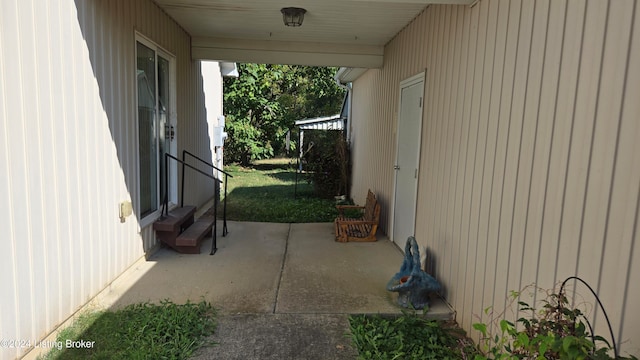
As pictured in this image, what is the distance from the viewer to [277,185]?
1069 cm

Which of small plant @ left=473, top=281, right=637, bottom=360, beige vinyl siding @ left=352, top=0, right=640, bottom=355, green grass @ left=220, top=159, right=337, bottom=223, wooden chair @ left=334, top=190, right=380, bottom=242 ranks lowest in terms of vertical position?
green grass @ left=220, top=159, right=337, bottom=223

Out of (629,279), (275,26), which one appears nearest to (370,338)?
(629,279)

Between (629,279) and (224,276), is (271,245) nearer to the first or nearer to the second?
(224,276)

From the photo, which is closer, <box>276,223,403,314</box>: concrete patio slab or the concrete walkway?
the concrete walkway

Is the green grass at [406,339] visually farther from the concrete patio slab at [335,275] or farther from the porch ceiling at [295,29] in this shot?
the porch ceiling at [295,29]

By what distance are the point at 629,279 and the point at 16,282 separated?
2867mm

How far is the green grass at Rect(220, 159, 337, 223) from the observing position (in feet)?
21.5

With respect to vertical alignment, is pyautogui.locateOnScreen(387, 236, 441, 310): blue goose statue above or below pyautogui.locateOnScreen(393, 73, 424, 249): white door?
below

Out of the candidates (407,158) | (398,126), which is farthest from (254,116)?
(407,158)

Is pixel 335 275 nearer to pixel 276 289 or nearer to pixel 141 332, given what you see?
pixel 276 289

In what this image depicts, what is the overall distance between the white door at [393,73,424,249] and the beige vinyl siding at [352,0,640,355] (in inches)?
12.5

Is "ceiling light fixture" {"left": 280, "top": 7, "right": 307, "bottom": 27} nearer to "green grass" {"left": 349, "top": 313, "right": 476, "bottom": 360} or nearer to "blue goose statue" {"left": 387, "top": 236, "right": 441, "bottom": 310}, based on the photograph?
"blue goose statue" {"left": 387, "top": 236, "right": 441, "bottom": 310}

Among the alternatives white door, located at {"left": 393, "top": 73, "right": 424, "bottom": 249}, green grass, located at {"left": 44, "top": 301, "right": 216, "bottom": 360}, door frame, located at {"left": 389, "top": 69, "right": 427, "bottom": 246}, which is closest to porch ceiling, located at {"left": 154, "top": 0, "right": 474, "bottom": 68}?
door frame, located at {"left": 389, "top": 69, "right": 427, "bottom": 246}

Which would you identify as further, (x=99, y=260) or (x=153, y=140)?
(x=153, y=140)
